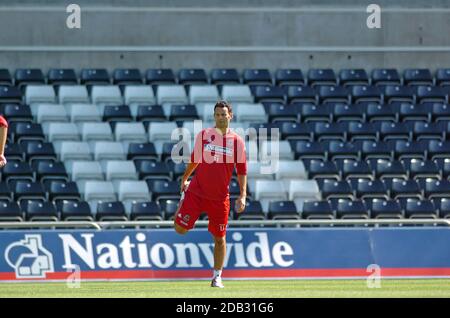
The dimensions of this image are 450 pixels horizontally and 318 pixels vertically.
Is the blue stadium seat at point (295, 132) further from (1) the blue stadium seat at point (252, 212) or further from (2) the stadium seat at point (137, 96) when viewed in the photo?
(1) the blue stadium seat at point (252, 212)

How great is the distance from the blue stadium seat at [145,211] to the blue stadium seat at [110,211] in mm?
183

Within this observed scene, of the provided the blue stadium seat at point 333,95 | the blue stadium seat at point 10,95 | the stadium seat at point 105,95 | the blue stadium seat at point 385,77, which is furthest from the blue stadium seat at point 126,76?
the blue stadium seat at point 385,77

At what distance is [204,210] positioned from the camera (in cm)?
1681

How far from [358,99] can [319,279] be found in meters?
9.21

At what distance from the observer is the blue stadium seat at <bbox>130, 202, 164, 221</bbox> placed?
23953 millimetres

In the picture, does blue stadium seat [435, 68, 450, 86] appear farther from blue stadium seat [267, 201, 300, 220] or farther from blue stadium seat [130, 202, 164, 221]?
blue stadium seat [130, 202, 164, 221]

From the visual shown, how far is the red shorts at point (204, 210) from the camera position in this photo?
655 inches

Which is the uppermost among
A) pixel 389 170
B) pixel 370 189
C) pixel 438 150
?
pixel 438 150

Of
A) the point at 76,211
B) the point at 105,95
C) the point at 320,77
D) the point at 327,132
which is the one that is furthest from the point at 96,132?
the point at 320,77

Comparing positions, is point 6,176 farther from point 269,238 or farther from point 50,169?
point 269,238

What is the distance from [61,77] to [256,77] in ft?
13.5

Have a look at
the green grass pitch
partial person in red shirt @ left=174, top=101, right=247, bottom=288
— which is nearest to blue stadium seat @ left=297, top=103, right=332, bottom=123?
the green grass pitch

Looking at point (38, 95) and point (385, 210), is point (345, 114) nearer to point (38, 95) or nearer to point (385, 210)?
point (385, 210)
